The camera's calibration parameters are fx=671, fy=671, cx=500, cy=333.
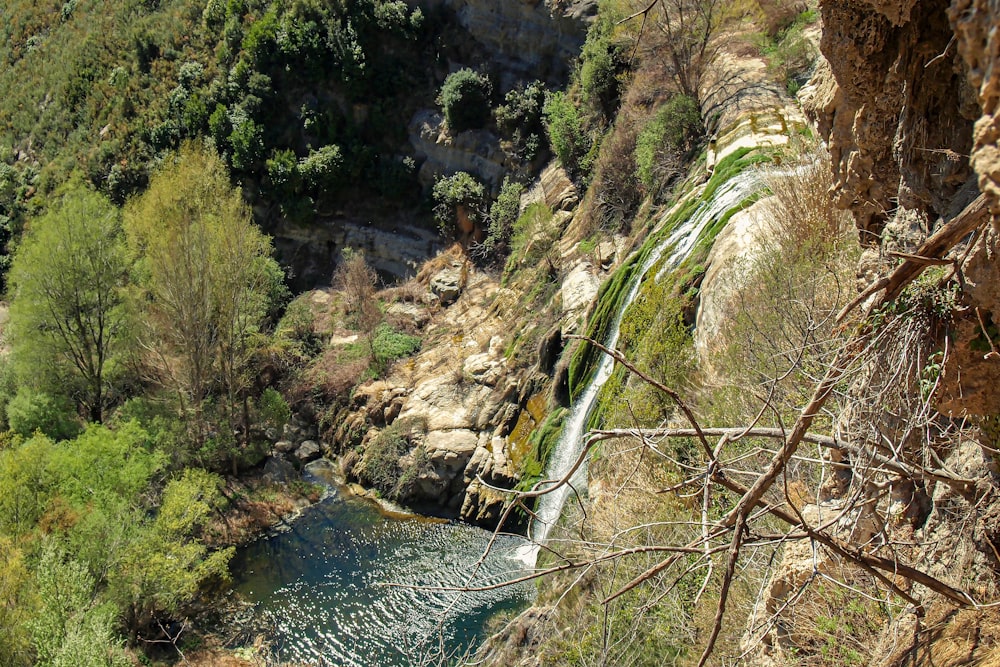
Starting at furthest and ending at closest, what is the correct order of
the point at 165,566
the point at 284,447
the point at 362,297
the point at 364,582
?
the point at 362,297
the point at 284,447
the point at 364,582
the point at 165,566

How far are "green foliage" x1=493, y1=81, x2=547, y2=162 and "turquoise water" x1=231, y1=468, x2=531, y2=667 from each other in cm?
1462

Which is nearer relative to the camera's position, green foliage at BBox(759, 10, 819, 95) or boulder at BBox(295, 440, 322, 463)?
green foliage at BBox(759, 10, 819, 95)

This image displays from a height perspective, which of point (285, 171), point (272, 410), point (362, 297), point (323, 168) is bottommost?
point (272, 410)

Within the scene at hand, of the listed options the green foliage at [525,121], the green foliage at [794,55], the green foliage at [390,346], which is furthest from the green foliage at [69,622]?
the green foliage at [525,121]

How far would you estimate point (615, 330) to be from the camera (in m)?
14.3

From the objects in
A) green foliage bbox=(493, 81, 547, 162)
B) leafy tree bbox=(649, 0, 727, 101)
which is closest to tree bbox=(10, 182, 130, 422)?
green foliage bbox=(493, 81, 547, 162)

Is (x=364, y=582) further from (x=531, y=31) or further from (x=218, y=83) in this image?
(x=218, y=83)

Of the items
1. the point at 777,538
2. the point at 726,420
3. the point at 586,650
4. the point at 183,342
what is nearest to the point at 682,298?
the point at 726,420

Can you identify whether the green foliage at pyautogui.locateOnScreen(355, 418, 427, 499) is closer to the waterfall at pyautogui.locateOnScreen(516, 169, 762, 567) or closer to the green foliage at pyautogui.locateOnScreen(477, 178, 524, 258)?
the waterfall at pyautogui.locateOnScreen(516, 169, 762, 567)

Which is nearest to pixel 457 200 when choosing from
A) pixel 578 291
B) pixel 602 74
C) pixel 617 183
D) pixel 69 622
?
pixel 602 74

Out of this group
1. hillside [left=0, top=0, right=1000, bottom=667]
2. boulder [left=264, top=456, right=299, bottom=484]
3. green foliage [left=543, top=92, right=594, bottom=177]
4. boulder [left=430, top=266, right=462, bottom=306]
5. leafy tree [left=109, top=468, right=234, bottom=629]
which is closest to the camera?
hillside [left=0, top=0, right=1000, bottom=667]

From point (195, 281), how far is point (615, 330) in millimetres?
11398

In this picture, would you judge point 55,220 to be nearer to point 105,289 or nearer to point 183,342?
point 105,289

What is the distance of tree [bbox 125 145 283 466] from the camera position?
58.7ft
